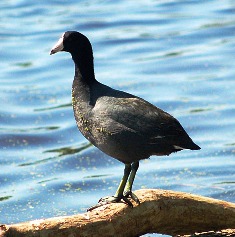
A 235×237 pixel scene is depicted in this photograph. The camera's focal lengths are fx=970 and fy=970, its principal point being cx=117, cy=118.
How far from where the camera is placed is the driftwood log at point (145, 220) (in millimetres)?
6023

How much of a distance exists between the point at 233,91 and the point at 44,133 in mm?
2628

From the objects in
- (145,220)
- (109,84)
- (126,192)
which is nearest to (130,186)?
(126,192)

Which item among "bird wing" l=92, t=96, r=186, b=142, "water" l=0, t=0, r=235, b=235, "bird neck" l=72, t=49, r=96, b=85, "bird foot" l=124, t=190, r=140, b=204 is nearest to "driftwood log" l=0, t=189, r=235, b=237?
"bird foot" l=124, t=190, r=140, b=204

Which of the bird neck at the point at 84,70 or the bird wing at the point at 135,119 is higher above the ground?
the bird neck at the point at 84,70

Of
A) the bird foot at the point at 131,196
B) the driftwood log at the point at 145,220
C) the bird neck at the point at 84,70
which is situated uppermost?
the bird neck at the point at 84,70

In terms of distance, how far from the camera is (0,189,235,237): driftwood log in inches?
237

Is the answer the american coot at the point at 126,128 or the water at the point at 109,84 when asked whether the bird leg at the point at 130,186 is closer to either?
the american coot at the point at 126,128

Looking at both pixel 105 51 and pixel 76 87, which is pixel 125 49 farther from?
pixel 76 87

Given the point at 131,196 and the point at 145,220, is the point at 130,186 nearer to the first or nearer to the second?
the point at 131,196

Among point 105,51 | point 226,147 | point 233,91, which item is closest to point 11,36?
point 105,51

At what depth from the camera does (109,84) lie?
12609 millimetres

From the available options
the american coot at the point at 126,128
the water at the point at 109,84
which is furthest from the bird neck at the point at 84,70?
the water at the point at 109,84

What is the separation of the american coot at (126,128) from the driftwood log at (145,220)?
13cm

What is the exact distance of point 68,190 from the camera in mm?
9641
